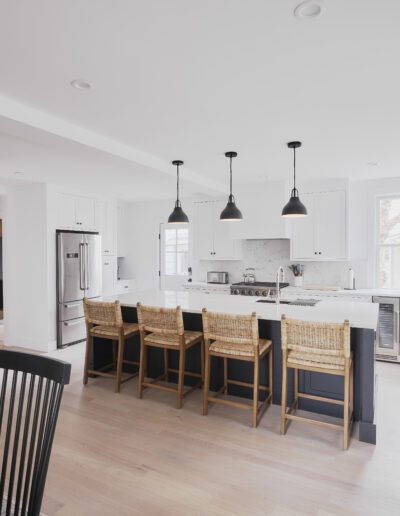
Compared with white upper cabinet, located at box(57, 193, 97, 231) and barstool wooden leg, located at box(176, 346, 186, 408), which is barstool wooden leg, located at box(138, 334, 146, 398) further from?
white upper cabinet, located at box(57, 193, 97, 231)

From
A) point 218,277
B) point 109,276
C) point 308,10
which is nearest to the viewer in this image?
point 308,10

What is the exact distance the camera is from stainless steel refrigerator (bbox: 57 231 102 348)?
565cm

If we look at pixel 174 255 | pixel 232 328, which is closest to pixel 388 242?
pixel 232 328

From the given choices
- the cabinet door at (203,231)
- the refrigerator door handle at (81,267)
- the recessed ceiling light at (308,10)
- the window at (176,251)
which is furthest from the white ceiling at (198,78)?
the window at (176,251)

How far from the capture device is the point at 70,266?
18.9ft

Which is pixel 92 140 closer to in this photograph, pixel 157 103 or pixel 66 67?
pixel 157 103

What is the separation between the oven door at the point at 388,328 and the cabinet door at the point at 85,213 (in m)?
4.52

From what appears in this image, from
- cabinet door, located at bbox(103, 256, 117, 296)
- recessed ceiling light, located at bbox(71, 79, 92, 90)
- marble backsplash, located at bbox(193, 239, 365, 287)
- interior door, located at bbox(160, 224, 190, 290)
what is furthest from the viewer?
interior door, located at bbox(160, 224, 190, 290)

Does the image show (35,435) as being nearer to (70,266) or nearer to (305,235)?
(70,266)

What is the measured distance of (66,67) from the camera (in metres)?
2.21

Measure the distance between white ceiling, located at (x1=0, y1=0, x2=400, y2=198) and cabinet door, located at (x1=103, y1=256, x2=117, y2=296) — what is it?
9.18ft

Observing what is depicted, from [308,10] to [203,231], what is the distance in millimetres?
4881

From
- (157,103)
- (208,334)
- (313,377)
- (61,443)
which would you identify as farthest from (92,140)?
(313,377)

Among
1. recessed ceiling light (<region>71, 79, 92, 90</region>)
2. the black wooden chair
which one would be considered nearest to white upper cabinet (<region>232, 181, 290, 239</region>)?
recessed ceiling light (<region>71, 79, 92, 90</region>)
